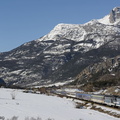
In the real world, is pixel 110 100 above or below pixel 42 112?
below

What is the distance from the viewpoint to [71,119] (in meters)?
39.6

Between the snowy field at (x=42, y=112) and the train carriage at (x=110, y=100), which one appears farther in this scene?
the train carriage at (x=110, y=100)

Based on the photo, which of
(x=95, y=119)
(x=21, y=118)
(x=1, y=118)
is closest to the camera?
(x=1, y=118)

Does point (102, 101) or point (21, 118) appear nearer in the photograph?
point (21, 118)

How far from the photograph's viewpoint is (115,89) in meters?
163

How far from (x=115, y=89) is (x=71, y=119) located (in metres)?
127

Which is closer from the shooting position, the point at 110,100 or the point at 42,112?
the point at 42,112

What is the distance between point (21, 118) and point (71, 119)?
873 cm

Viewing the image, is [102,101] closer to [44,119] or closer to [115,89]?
[44,119]

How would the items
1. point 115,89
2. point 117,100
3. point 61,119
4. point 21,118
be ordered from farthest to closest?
point 115,89
point 117,100
point 61,119
point 21,118

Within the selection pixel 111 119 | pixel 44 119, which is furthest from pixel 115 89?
pixel 44 119

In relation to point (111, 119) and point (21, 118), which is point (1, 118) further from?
point (111, 119)

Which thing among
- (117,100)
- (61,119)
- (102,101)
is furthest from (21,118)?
(102,101)

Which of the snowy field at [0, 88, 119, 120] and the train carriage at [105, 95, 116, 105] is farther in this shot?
the train carriage at [105, 95, 116, 105]
